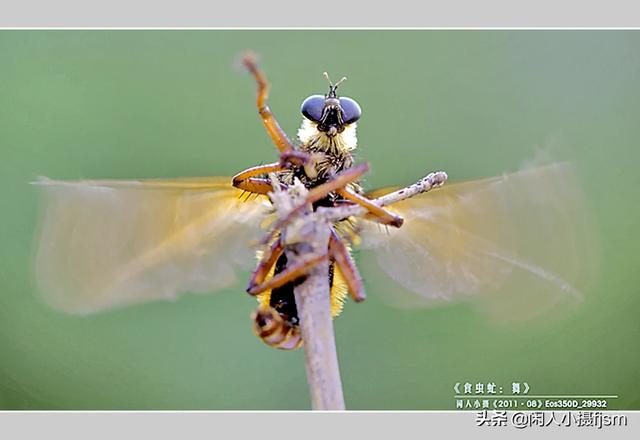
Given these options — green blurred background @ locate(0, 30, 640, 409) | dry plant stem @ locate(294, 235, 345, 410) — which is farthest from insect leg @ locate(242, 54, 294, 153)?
green blurred background @ locate(0, 30, 640, 409)

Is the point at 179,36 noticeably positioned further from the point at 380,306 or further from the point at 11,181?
the point at 380,306

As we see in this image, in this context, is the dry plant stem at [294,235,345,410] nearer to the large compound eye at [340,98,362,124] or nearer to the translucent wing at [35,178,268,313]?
the large compound eye at [340,98,362,124]

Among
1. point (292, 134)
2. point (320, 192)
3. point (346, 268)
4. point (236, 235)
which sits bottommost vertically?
point (346, 268)

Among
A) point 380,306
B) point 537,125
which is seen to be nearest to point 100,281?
point 380,306

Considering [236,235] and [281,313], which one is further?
[236,235]

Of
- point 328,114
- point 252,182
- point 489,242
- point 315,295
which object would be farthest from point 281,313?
point 489,242

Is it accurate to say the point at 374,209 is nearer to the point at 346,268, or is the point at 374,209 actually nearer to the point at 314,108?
the point at 346,268
